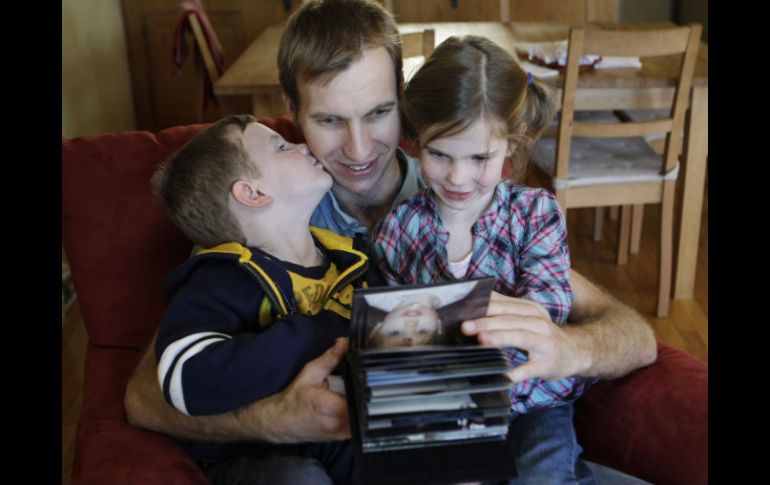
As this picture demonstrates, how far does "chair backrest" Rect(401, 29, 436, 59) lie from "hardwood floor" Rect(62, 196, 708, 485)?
1371 millimetres

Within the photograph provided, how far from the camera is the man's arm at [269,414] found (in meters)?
1.09

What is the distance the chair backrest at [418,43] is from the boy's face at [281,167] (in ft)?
3.61

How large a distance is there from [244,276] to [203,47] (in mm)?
2107

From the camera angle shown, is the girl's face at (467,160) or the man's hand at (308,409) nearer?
the man's hand at (308,409)

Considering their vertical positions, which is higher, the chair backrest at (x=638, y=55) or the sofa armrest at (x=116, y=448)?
the chair backrest at (x=638, y=55)

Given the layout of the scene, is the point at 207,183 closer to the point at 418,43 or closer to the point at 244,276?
the point at 244,276

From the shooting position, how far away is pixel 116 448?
47.3 inches

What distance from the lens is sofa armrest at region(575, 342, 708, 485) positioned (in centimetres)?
123

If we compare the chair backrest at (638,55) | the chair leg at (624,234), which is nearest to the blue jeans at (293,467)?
the chair backrest at (638,55)

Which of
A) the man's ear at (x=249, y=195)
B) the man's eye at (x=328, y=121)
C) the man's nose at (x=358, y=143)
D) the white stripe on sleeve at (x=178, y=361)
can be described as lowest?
the white stripe on sleeve at (x=178, y=361)

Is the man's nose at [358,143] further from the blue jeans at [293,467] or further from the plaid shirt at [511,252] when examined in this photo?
the blue jeans at [293,467]

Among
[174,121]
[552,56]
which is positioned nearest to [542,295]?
[552,56]
